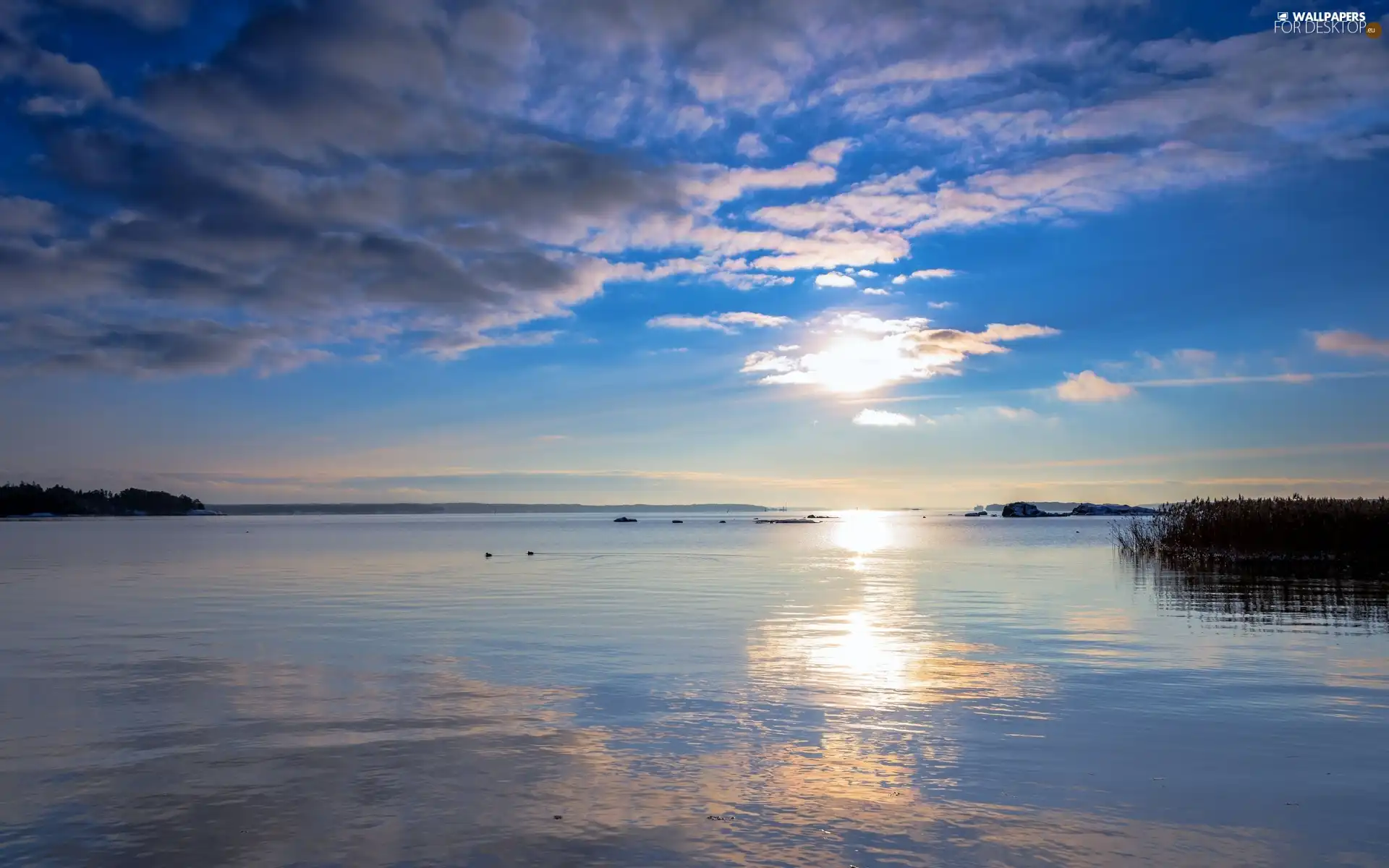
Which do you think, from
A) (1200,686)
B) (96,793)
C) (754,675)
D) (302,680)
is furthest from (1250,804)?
(302,680)

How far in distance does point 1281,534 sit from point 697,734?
48.4 meters

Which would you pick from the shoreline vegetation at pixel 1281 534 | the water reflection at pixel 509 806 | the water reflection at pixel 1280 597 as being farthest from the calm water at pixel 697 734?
the shoreline vegetation at pixel 1281 534

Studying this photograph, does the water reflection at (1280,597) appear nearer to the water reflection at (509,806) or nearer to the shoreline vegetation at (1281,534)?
the shoreline vegetation at (1281,534)

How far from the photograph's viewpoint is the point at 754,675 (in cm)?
1966

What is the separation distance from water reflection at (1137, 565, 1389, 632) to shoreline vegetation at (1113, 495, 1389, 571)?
10.3 ft

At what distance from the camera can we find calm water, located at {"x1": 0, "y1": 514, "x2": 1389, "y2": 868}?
9.84 metres

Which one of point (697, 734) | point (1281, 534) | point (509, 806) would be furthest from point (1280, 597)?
point (509, 806)

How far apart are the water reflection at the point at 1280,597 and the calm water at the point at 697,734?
0.46m

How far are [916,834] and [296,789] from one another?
24.5 feet

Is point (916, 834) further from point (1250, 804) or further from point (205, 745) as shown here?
point (205, 745)

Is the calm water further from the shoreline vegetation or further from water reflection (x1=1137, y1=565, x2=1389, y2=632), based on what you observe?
the shoreline vegetation

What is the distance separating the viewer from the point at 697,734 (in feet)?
47.2

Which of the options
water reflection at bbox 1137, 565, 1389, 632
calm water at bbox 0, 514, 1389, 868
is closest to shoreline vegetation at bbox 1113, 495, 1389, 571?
water reflection at bbox 1137, 565, 1389, 632

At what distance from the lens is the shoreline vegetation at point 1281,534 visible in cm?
4797
